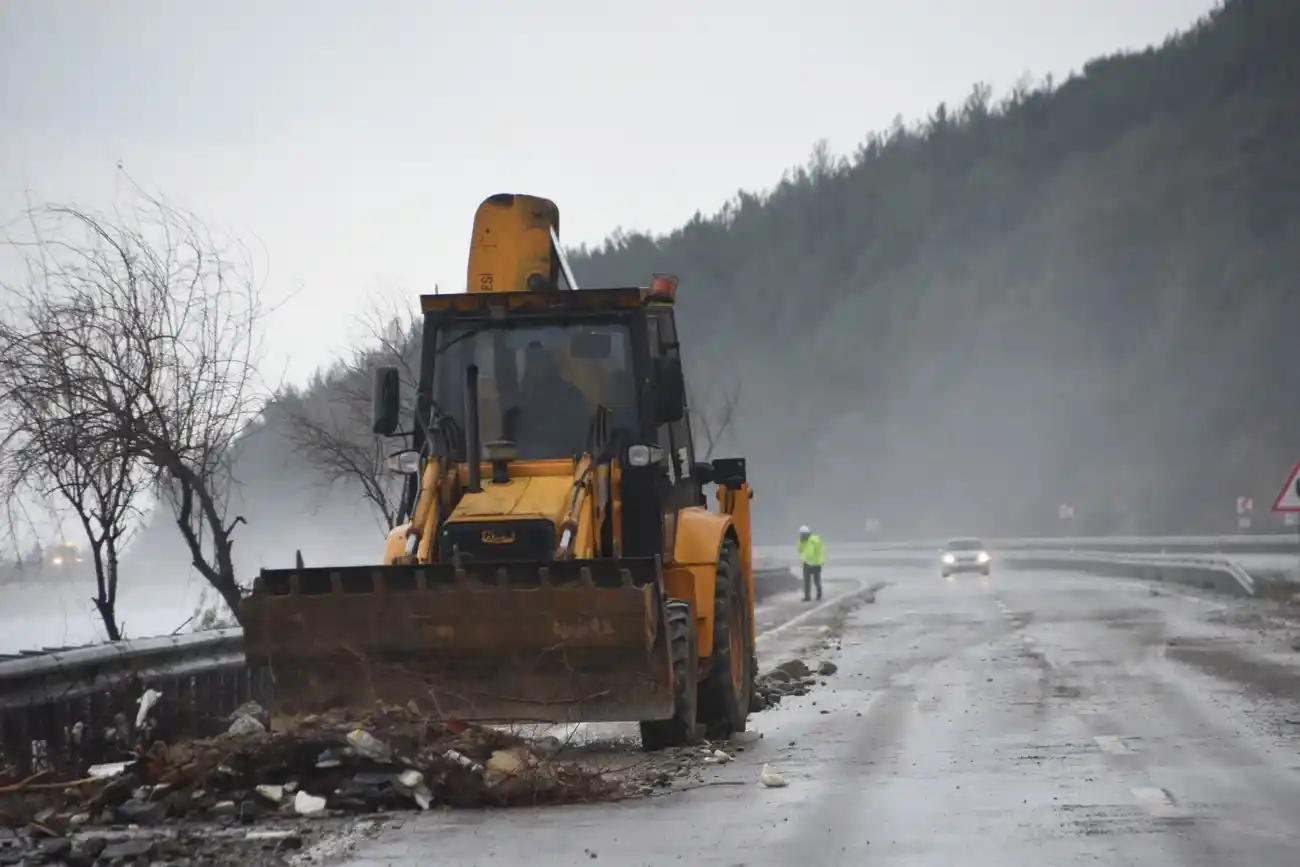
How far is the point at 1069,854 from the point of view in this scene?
7.30 meters

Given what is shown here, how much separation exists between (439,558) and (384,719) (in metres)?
1.73

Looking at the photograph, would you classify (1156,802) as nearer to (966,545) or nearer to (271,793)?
(271,793)

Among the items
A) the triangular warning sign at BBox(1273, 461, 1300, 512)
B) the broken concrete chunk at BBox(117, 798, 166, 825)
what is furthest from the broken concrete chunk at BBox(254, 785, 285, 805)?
the triangular warning sign at BBox(1273, 461, 1300, 512)

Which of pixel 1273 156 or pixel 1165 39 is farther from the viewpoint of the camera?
pixel 1165 39

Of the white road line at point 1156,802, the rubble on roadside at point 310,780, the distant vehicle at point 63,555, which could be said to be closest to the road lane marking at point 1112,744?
the white road line at point 1156,802

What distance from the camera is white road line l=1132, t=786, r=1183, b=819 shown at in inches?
330

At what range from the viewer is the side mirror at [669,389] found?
11672mm

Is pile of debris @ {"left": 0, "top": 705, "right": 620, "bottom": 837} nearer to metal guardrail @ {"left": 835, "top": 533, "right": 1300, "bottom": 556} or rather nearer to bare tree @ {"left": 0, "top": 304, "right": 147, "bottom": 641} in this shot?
bare tree @ {"left": 0, "top": 304, "right": 147, "bottom": 641}

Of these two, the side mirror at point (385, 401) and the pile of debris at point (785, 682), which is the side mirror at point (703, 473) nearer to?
the pile of debris at point (785, 682)

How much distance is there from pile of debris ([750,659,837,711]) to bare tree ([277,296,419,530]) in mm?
5133

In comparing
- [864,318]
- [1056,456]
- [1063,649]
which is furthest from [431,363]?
[864,318]

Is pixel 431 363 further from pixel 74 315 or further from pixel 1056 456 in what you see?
pixel 1056 456

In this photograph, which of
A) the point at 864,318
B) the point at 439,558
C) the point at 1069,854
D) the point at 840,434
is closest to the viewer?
the point at 1069,854

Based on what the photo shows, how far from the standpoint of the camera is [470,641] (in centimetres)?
1048
